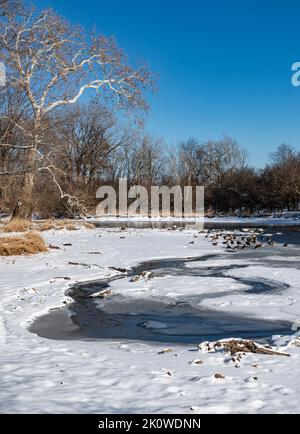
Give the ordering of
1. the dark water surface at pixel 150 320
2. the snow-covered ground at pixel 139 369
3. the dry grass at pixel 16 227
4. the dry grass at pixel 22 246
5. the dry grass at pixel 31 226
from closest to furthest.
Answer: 1. the snow-covered ground at pixel 139 369
2. the dark water surface at pixel 150 320
3. the dry grass at pixel 22 246
4. the dry grass at pixel 16 227
5. the dry grass at pixel 31 226

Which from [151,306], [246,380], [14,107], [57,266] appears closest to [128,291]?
[151,306]

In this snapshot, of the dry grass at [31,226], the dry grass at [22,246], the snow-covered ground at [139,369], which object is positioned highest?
the dry grass at [31,226]

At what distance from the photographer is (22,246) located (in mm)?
13867

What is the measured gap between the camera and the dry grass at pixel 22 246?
13578mm

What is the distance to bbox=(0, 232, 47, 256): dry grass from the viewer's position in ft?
44.5

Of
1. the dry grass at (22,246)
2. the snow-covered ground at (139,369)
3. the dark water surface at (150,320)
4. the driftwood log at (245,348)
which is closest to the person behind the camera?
the snow-covered ground at (139,369)

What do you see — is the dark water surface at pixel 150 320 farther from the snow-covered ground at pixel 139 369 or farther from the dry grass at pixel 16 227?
the dry grass at pixel 16 227

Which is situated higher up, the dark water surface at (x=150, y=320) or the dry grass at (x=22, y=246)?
the dry grass at (x=22, y=246)

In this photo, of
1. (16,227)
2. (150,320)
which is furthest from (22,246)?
(150,320)

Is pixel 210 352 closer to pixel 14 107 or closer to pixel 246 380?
pixel 246 380

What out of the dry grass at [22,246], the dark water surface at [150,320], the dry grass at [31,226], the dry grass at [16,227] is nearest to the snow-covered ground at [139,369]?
the dark water surface at [150,320]

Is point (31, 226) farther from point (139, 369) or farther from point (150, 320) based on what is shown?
point (139, 369)

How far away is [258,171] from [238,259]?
4846 cm

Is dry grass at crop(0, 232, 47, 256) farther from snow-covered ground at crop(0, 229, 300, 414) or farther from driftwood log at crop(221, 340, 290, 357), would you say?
driftwood log at crop(221, 340, 290, 357)
